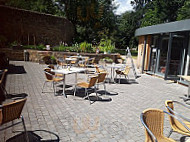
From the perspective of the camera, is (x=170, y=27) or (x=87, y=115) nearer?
(x=87, y=115)

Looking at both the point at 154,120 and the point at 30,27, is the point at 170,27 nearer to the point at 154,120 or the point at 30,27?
the point at 154,120

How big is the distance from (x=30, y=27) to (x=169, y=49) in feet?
43.0

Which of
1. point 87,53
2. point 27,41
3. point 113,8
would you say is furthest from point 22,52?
point 113,8

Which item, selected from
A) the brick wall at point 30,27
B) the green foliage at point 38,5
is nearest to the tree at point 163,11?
the green foliage at point 38,5

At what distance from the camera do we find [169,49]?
7.63 m

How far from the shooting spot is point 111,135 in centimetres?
295

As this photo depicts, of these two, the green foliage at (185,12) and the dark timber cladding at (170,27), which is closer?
the dark timber cladding at (170,27)

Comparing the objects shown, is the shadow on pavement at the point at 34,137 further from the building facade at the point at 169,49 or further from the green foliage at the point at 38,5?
the green foliage at the point at 38,5

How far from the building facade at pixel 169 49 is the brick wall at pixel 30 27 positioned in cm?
1089

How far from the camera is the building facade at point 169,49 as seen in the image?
7.52m

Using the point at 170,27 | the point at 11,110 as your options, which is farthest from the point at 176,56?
the point at 11,110

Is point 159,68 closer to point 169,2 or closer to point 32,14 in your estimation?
point 32,14

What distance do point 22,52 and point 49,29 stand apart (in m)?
6.26

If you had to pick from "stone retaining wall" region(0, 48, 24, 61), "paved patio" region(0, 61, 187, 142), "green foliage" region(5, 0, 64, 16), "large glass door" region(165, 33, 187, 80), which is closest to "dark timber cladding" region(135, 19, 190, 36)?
"large glass door" region(165, 33, 187, 80)
